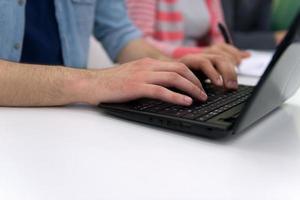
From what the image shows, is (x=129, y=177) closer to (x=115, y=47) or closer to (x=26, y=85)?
(x=26, y=85)

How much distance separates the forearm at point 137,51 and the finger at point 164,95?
51cm

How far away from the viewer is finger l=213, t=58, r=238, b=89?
A: 753mm

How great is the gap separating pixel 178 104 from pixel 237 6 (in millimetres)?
1655

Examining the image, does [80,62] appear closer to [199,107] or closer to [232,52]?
[232,52]

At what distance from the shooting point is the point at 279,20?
7.48 ft

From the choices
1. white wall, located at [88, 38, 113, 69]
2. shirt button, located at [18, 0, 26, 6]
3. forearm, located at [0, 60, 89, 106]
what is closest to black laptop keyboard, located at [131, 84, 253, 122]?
forearm, located at [0, 60, 89, 106]

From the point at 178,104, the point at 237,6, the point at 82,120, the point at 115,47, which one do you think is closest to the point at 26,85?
the point at 82,120

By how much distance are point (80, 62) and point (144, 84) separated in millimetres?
563

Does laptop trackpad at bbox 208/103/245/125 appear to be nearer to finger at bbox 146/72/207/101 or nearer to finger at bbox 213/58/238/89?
finger at bbox 146/72/207/101

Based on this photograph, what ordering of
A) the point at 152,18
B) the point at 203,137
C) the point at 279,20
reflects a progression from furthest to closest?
the point at 279,20, the point at 152,18, the point at 203,137

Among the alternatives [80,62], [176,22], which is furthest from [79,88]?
[176,22]

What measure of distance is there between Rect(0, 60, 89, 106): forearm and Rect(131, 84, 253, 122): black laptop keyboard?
0.10m

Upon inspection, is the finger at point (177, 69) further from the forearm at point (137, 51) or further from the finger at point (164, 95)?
the forearm at point (137, 51)

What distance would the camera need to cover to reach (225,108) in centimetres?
60
